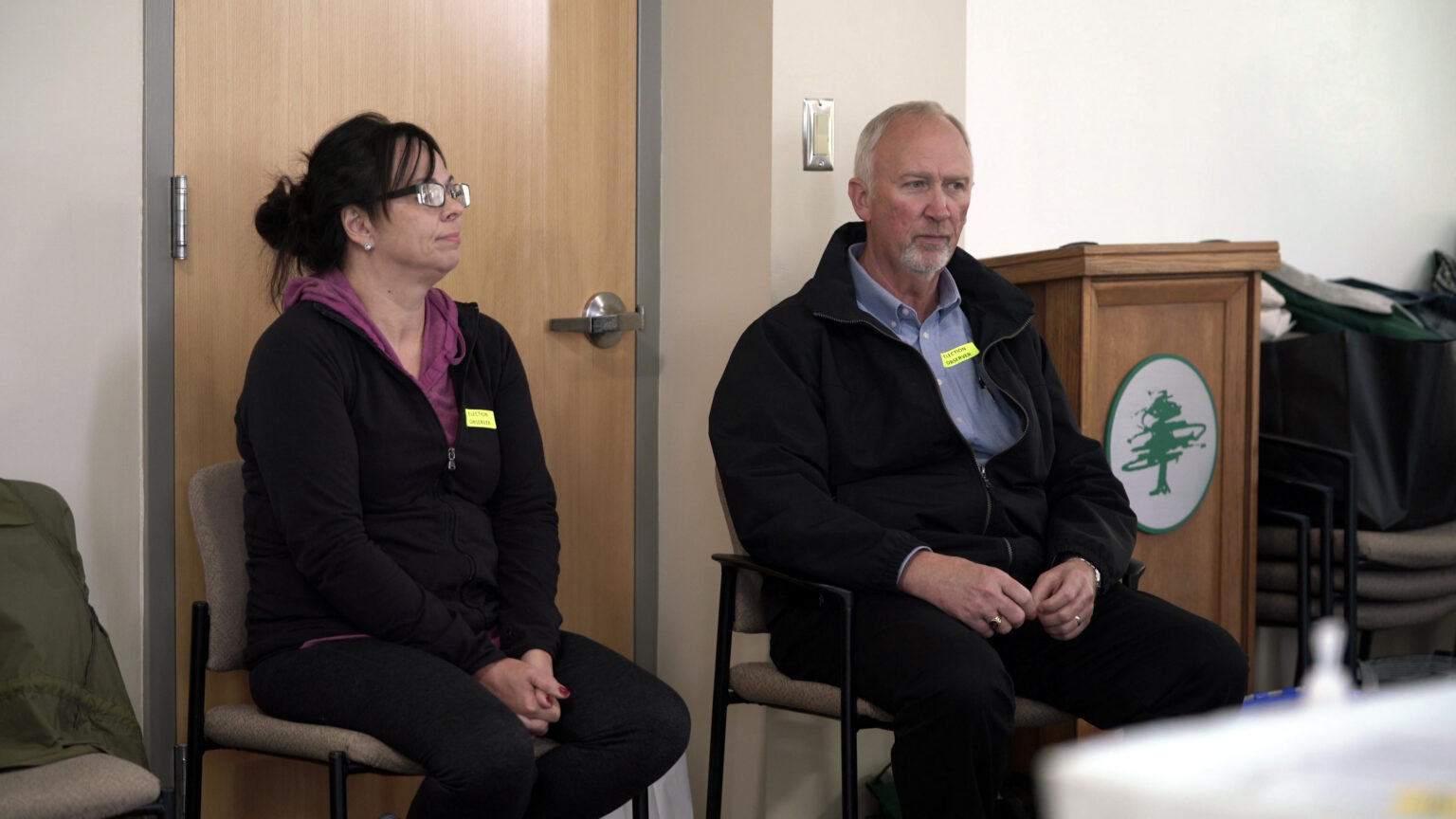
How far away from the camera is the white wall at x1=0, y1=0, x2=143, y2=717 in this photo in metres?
2.09

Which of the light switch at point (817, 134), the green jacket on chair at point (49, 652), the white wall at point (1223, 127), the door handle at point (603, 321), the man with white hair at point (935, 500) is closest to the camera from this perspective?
the green jacket on chair at point (49, 652)

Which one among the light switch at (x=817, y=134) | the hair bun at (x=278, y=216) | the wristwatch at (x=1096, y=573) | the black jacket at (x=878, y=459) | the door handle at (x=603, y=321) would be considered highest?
the light switch at (x=817, y=134)

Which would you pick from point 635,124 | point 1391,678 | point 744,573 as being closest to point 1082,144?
point 635,124

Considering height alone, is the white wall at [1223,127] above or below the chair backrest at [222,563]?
above

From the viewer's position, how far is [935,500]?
2182 millimetres

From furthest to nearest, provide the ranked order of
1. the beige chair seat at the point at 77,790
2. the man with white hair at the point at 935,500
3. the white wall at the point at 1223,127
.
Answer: the white wall at the point at 1223,127 < the man with white hair at the point at 935,500 < the beige chair seat at the point at 77,790

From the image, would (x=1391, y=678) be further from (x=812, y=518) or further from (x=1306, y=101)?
(x=812, y=518)

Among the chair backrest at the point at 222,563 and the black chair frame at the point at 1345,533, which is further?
the black chair frame at the point at 1345,533

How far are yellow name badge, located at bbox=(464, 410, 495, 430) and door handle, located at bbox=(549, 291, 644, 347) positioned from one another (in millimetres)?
555

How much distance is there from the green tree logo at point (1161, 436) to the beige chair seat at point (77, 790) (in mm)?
1837

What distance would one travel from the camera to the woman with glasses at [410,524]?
70.7 inches

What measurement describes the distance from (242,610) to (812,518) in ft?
3.06

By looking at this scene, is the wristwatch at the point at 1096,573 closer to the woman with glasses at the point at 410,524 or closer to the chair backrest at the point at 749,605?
the chair backrest at the point at 749,605

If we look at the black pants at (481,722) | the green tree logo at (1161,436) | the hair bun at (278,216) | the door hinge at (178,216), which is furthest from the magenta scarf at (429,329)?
the green tree logo at (1161,436)
